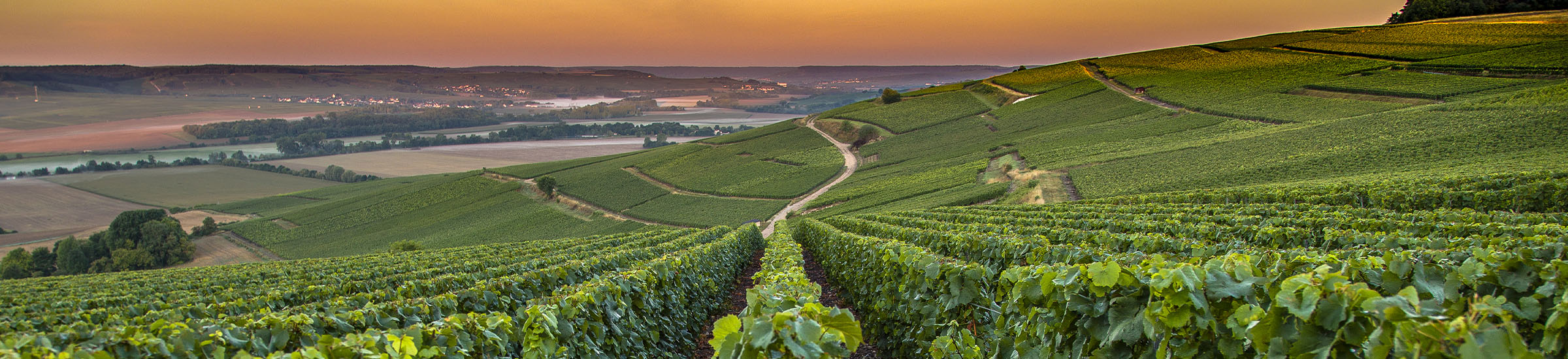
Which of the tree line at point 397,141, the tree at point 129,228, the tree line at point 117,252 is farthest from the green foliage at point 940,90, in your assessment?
the tree at point 129,228

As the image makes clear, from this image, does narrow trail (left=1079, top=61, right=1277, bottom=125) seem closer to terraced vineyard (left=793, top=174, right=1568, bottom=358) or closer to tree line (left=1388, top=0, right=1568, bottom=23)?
tree line (left=1388, top=0, right=1568, bottom=23)

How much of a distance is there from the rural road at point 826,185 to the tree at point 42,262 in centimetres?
Result: 6828

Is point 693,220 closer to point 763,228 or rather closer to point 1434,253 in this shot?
point 763,228

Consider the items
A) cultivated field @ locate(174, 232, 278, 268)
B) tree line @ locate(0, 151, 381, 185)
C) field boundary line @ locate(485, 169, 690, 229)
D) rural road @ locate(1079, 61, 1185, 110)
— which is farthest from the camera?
tree line @ locate(0, 151, 381, 185)

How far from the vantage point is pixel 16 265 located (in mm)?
56719

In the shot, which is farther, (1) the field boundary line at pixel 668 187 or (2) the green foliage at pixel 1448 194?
(1) the field boundary line at pixel 668 187

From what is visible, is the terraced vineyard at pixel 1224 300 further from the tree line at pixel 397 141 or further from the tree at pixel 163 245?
the tree line at pixel 397 141

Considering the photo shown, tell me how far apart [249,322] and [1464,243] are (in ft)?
44.4

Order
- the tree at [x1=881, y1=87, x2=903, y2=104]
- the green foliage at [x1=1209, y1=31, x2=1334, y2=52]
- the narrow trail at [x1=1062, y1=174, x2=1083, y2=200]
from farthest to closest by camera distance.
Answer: the tree at [x1=881, y1=87, x2=903, y2=104] → the green foliage at [x1=1209, y1=31, x2=1334, y2=52] → the narrow trail at [x1=1062, y1=174, x2=1083, y2=200]

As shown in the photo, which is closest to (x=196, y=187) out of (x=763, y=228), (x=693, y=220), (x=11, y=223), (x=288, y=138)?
(x=11, y=223)

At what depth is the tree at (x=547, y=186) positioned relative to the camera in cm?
7488

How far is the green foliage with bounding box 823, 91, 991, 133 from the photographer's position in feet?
285

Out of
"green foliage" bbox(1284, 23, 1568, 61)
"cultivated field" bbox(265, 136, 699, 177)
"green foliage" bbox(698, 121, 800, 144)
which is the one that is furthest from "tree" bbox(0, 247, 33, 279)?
"green foliage" bbox(1284, 23, 1568, 61)

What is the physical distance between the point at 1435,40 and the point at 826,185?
236 feet
